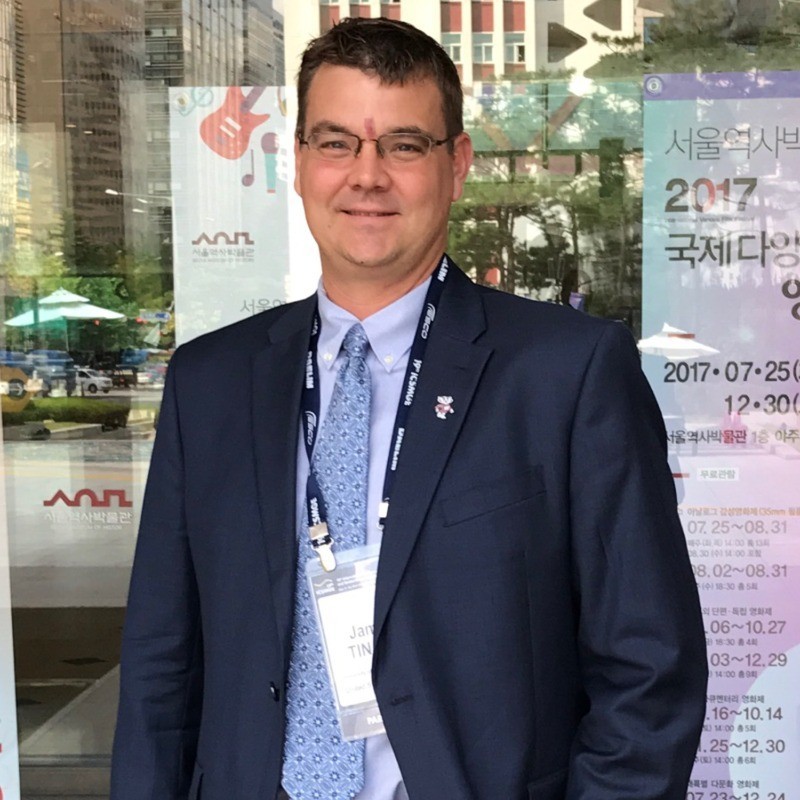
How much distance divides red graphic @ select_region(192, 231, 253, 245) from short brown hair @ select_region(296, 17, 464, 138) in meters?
2.17

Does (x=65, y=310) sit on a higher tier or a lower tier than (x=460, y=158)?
lower

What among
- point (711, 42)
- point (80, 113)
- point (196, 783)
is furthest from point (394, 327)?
point (80, 113)

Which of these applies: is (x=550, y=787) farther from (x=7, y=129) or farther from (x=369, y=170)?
(x=7, y=129)

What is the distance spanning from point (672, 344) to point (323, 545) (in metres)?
2.43

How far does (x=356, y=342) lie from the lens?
5.44 ft

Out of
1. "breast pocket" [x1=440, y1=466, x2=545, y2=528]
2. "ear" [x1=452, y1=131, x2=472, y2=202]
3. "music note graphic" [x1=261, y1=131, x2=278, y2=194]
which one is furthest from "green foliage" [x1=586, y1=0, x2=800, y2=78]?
"breast pocket" [x1=440, y1=466, x2=545, y2=528]

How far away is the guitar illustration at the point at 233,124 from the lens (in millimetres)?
3775

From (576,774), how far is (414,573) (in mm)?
349

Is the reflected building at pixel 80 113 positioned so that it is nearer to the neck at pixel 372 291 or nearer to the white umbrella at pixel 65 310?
the white umbrella at pixel 65 310

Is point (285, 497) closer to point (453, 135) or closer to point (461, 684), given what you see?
point (461, 684)

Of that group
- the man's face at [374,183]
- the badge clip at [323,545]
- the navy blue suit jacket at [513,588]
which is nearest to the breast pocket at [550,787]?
the navy blue suit jacket at [513,588]

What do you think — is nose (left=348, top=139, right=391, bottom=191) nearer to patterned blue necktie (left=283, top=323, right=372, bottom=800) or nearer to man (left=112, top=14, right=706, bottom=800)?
man (left=112, top=14, right=706, bottom=800)

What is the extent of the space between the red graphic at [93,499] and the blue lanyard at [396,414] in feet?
7.96

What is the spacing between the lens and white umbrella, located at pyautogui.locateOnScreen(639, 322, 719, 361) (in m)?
3.71
